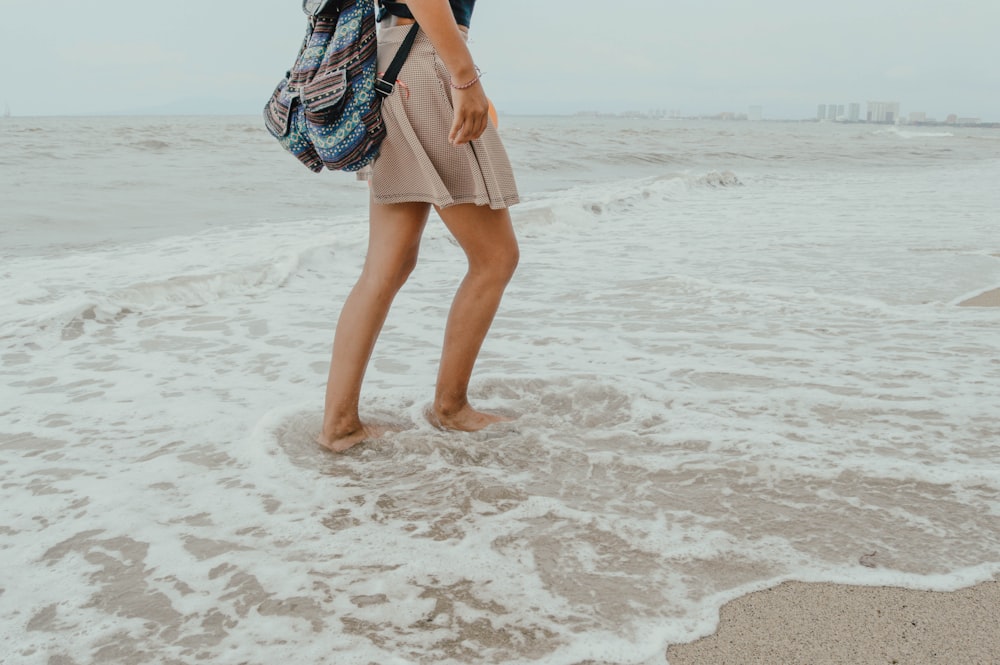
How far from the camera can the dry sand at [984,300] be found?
444 cm

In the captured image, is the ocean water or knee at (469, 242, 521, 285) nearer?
the ocean water

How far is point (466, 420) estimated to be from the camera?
2.70 meters

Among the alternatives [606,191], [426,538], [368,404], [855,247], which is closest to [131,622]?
[426,538]

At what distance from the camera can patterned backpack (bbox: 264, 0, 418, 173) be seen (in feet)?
7.13

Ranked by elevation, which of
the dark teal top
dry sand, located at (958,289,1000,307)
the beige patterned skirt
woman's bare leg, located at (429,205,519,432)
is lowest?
dry sand, located at (958,289,1000,307)

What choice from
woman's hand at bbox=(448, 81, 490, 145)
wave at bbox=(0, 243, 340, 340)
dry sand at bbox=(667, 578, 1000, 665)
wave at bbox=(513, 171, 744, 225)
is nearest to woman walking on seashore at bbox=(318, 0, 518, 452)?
woman's hand at bbox=(448, 81, 490, 145)

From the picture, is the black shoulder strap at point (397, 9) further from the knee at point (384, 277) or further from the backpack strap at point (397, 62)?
the knee at point (384, 277)

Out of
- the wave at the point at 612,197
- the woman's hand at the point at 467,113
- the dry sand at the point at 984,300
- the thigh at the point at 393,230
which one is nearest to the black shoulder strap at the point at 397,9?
the woman's hand at the point at 467,113

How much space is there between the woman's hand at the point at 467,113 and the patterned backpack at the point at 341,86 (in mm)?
197

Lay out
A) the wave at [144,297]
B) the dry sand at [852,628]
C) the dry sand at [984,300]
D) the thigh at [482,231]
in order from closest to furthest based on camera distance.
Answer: the dry sand at [852,628] < the thigh at [482,231] < the wave at [144,297] < the dry sand at [984,300]

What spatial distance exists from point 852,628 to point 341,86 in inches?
67.7

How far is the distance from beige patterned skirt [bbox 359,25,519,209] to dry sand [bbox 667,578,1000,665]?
1.25 meters

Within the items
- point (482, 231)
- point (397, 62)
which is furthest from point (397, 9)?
point (482, 231)

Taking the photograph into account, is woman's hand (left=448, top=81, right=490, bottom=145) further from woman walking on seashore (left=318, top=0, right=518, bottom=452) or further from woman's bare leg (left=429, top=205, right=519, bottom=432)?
woman's bare leg (left=429, top=205, right=519, bottom=432)
